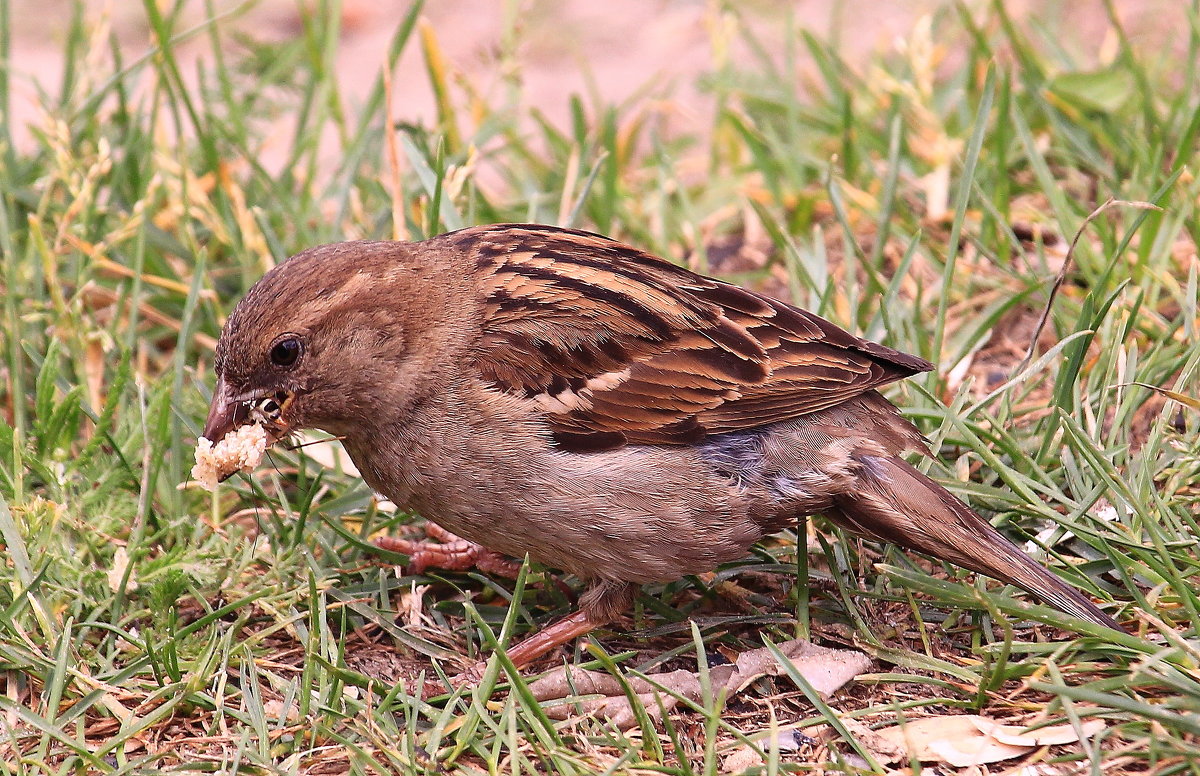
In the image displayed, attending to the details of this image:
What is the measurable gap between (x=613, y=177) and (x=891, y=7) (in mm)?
3144

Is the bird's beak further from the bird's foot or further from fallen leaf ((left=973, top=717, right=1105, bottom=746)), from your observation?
fallen leaf ((left=973, top=717, right=1105, bottom=746))

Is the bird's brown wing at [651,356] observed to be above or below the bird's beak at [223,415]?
above

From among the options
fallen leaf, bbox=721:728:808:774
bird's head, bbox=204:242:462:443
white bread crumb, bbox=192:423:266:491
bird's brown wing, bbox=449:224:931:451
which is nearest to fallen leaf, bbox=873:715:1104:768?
fallen leaf, bbox=721:728:808:774

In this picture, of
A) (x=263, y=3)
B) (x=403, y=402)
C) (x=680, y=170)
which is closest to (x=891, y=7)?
(x=680, y=170)

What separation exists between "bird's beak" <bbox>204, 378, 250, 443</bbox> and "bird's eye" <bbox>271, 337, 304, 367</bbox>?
6.2 inches

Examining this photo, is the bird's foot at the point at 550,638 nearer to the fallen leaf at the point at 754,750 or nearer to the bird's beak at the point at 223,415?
the fallen leaf at the point at 754,750

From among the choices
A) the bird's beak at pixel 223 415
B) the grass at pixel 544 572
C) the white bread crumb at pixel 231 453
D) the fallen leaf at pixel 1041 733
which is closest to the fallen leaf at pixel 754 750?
the grass at pixel 544 572

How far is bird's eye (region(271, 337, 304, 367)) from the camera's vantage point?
3.66 meters

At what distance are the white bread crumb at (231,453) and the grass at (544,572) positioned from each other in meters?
0.27

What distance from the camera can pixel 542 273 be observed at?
3883 millimetres

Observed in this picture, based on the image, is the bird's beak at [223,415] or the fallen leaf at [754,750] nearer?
the fallen leaf at [754,750]

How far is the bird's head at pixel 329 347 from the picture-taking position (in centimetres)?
365

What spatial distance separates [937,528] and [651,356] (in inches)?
35.1

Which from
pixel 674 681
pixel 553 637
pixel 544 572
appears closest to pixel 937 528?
pixel 674 681
